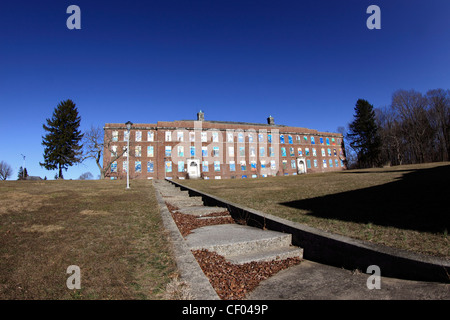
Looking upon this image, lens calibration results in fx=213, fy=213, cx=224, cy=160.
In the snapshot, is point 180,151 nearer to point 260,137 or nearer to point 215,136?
point 215,136

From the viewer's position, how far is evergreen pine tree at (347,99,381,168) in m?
46.0

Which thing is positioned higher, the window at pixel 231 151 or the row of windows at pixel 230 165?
the window at pixel 231 151

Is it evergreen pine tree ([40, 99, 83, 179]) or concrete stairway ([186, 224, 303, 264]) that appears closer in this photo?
concrete stairway ([186, 224, 303, 264])

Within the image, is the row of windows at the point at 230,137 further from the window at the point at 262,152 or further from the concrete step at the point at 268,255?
the concrete step at the point at 268,255

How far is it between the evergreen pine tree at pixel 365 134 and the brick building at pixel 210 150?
26.1 feet

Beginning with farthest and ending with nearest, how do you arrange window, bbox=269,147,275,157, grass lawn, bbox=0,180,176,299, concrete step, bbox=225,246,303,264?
window, bbox=269,147,275,157 < concrete step, bbox=225,246,303,264 < grass lawn, bbox=0,180,176,299

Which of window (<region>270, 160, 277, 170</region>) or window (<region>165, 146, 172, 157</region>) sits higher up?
window (<region>165, 146, 172, 157</region>)

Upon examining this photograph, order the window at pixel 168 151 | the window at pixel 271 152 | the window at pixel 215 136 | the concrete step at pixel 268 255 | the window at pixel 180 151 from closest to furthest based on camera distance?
the concrete step at pixel 268 255 → the window at pixel 168 151 → the window at pixel 180 151 → the window at pixel 215 136 → the window at pixel 271 152

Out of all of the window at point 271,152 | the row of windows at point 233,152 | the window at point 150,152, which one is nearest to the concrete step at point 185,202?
the row of windows at point 233,152

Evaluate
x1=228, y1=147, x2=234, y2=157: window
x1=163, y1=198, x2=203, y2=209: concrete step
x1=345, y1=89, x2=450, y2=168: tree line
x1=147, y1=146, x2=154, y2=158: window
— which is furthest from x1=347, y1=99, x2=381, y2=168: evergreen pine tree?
x1=163, y1=198, x2=203, y2=209: concrete step

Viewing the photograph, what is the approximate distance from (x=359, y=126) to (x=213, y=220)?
5226 cm

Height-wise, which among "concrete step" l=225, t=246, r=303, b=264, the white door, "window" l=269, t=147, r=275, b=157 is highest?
"window" l=269, t=147, r=275, b=157

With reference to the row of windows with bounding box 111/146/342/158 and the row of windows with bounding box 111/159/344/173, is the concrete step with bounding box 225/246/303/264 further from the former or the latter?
the row of windows with bounding box 111/146/342/158

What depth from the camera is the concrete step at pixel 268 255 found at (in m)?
3.04
